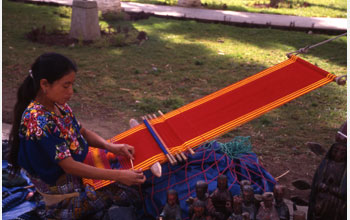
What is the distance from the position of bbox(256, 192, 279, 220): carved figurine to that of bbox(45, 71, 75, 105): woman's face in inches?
48.1

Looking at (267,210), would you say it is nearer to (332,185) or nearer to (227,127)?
(332,185)

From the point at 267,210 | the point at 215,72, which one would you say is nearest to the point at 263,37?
the point at 215,72

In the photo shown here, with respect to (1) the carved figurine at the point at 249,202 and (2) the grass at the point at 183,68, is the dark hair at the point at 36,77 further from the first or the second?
(2) the grass at the point at 183,68

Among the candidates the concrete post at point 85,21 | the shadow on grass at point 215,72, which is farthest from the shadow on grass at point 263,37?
the concrete post at point 85,21

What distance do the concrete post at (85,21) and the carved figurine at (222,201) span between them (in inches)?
238

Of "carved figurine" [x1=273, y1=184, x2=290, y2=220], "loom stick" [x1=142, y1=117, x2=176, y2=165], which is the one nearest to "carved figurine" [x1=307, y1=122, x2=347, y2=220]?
"carved figurine" [x1=273, y1=184, x2=290, y2=220]

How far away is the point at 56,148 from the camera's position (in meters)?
2.35

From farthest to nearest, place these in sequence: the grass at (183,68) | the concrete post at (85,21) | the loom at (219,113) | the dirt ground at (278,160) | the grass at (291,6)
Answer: the grass at (291,6), the concrete post at (85,21), the grass at (183,68), the dirt ground at (278,160), the loom at (219,113)

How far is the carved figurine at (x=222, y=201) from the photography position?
8.13 feet

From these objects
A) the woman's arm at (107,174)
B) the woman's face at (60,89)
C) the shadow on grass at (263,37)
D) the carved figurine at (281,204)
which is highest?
the woman's face at (60,89)

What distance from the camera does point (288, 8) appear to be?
38.9 ft

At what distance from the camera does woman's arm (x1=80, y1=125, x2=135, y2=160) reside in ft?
9.15

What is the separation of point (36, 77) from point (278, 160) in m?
2.37

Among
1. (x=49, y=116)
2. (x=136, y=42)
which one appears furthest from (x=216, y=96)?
(x=136, y=42)
